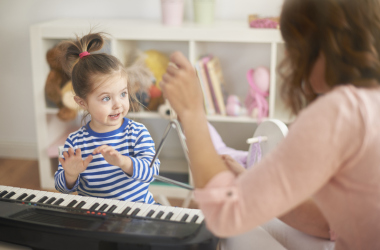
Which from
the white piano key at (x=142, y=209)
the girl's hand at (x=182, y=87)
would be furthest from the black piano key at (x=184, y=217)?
the girl's hand at (x=182, y=87)

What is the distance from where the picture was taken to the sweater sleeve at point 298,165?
662mm

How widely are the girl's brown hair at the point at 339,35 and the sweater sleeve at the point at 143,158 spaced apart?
64 centimetres

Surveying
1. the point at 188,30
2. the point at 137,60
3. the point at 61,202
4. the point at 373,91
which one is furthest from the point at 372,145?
the point at 137,60

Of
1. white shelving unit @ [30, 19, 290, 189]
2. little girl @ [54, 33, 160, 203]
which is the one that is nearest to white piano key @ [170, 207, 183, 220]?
little girl @ [54, 33, 160, 203]

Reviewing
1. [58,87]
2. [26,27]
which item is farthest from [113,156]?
[26,27]

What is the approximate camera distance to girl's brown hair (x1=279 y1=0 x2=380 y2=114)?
28.4 inches

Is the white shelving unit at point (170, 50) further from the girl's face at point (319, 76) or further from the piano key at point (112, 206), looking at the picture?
the girl's face at point (319, 76)

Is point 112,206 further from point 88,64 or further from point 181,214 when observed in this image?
point 88,64

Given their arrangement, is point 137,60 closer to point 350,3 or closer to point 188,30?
point 188,30

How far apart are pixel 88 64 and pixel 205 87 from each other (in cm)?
103

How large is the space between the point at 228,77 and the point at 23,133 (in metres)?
1.53

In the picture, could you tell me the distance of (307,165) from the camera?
662mm

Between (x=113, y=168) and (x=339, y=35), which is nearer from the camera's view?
(x=339, y=35)

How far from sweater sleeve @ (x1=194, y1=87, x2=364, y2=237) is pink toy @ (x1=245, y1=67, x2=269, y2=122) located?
5.16ft
